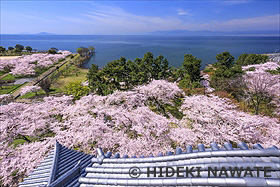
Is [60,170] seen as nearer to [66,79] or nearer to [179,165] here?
[179,165]

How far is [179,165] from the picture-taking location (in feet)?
13.8

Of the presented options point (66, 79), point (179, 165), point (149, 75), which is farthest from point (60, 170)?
point (66, 79)

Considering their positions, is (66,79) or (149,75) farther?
(66,79)

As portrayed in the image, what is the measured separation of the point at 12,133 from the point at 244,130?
17931 mm

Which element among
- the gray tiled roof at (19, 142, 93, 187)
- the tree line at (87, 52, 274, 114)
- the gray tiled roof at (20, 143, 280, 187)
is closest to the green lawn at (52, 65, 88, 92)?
the tree line at (87, 52, 274, 114)

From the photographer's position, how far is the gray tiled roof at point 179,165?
10.00ft

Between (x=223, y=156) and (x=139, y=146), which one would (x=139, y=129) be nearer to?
(x=139, y=146)

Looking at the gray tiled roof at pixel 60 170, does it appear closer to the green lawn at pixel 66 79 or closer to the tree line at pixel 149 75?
the tree line at pixel 149 75

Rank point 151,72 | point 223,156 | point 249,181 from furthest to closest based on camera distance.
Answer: point 151,72 < point 223,156 < point 249,181

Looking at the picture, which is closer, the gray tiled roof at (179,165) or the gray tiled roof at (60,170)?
the gray tiled roof at (179,165)

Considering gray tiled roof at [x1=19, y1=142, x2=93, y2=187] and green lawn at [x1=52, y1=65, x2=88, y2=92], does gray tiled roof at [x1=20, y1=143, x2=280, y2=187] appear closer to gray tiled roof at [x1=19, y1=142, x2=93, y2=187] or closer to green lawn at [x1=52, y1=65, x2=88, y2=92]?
gray tiled roof at [x1=19, y1=142, x2=93, y2=187]

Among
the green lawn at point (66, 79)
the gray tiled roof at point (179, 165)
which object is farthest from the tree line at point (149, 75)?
the gray tiled roof at point (179, 165)

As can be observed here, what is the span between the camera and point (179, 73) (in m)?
27.9

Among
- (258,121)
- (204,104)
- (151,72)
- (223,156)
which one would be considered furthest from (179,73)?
(223,156)
